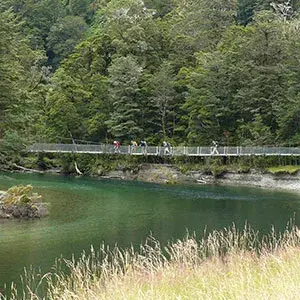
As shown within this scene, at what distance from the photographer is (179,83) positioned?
46031 mm

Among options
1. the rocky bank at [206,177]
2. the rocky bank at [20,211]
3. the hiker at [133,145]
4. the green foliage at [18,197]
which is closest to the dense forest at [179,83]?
the hiker at [133,145]

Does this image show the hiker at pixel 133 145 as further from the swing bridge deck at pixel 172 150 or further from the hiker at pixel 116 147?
the hiker at pixel 116 147

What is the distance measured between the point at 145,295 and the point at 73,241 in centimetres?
989

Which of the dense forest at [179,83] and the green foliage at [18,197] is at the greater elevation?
the dense forest at [179,83]

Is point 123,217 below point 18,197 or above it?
below

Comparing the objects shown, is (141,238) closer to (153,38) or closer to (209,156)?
(209,156)

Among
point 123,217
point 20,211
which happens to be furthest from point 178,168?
point 20,211

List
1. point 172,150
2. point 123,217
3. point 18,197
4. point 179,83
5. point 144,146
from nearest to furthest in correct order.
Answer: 1. point 18,197
2. point 123,217
3. point 172,150
4. point 144,146
5. point 179,83

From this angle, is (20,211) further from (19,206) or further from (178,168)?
(178,168)

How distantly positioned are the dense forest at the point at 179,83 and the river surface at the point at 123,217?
7.03m

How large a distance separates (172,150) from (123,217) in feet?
68.5

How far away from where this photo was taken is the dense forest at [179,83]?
40.4 meters

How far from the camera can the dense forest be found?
4044 centimetres

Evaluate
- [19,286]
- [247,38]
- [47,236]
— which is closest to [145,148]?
[247,38]
